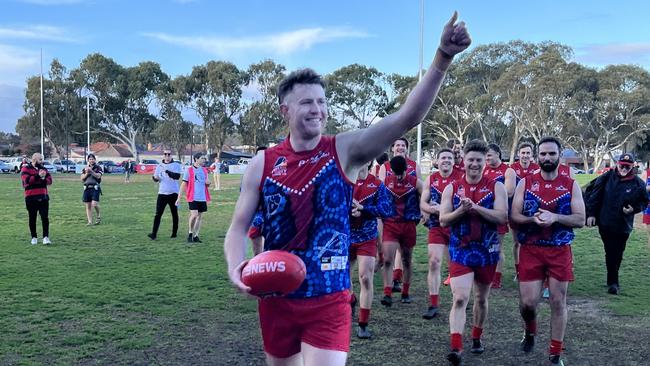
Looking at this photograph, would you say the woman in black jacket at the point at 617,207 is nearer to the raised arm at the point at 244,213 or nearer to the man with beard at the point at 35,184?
the raised arm at the point at 244,213

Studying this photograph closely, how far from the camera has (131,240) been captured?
13742 mm

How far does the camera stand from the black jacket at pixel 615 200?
29.9 feet

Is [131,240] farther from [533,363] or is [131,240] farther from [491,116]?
[491,116]

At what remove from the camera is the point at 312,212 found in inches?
119

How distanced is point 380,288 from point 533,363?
3.44 m

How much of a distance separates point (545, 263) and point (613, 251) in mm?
4036

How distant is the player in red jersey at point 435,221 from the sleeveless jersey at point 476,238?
4.22 ft

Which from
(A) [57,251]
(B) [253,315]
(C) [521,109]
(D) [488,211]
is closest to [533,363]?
(D) [488,211]

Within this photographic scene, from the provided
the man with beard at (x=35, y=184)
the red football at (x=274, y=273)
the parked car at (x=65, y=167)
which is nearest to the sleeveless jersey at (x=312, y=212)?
the red football at (x=274, y=273)

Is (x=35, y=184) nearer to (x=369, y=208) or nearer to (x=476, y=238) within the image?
(x=369, y=208)

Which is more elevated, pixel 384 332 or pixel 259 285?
pixel 259 285

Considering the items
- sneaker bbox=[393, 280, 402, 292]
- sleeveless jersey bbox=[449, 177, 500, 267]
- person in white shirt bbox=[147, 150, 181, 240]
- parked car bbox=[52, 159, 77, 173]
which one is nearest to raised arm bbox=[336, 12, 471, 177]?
sleeveless jersey bbox=[449, 177, 500, 267]

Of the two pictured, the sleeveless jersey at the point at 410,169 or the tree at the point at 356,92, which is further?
the tree at the point at 356,92

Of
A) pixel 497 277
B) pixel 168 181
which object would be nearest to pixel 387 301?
pixel 497 277
